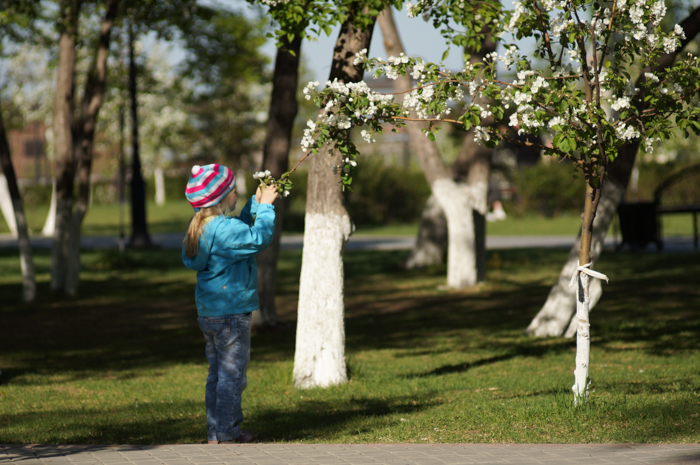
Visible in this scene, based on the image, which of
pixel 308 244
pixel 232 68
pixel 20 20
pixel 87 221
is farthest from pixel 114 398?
pixel 87 221

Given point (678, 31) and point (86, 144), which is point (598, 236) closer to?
point (678, 31)

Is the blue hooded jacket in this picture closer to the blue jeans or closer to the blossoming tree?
the blue jeans

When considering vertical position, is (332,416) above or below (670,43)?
A: below

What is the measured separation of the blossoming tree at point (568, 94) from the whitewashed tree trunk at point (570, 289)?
3.44 meters

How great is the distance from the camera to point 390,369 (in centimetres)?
790

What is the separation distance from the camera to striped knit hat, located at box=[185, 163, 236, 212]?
15.8ft

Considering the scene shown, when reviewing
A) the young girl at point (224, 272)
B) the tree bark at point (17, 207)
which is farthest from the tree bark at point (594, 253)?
the tree bark at point (17, 207)

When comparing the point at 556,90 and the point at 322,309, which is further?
the point at 322,309

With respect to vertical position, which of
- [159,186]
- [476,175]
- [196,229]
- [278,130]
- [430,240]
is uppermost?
[159,186]

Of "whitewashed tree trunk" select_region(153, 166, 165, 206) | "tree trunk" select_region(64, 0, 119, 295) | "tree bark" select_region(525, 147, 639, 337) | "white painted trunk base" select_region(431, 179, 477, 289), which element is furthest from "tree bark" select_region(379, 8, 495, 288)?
"whitewashed tree trunk" select_region(153, 166, 165, 206)

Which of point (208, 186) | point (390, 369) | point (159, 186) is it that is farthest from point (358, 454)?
point (159, 186)

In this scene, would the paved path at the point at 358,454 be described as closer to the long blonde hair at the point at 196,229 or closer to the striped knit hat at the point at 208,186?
the long blonde hair at the point at 196,229

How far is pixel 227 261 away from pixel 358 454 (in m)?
1.41

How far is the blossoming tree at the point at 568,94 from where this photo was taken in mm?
4805
